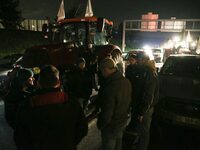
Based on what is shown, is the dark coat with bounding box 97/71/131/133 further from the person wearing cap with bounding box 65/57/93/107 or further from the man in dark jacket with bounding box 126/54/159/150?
the person wearing cap with bounding box 65/57/93/107

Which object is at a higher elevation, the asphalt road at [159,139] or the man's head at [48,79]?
the man's head at [48,79]

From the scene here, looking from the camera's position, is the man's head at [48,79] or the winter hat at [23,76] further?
the winter hat at [23,76]

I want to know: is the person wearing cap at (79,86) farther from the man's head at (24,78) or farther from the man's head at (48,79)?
the man's head at (48,79)

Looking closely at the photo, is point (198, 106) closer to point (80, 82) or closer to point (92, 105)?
point (80, 82)

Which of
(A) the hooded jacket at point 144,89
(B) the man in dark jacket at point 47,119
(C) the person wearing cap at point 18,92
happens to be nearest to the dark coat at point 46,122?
(B) the man in dark jacket at point 47,119

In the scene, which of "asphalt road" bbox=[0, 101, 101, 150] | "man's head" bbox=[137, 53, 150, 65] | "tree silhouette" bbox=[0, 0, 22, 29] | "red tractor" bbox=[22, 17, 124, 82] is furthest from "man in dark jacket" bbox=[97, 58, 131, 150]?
"tree silhouette" bbox=[0, 0, 22, 29]

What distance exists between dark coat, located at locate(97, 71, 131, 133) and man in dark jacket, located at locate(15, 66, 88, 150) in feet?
2.62

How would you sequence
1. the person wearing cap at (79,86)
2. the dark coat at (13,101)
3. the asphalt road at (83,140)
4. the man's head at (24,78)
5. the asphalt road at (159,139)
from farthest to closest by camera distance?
the person wearing cap at (79,86), the asphalt road at (159,139), the asphalt road at (83,140), the man's head at (24,78), the dark coat at (13,101)

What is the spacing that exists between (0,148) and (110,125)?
2.52 m

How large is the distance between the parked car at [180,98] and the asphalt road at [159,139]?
36cm

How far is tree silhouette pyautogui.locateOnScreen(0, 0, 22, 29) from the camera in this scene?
29312mm

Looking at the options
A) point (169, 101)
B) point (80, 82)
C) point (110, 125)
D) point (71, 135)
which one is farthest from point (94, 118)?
point (71, 135)

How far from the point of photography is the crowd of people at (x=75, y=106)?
2053 mm

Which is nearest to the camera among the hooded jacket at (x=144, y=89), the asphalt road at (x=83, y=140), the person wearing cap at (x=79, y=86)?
the hooded jacket at (x=144, y=89)
